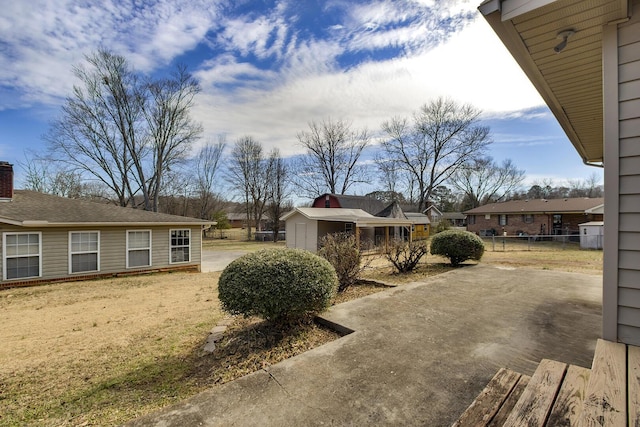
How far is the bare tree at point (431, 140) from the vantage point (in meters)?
29.2

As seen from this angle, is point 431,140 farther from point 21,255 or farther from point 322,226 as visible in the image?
point 21,255

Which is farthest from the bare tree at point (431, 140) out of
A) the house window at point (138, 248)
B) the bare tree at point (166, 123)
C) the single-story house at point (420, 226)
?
the house window at point (138, 248)

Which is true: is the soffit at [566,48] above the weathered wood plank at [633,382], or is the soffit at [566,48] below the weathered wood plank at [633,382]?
above

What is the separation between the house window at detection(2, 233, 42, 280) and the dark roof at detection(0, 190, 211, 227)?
703 millimetres

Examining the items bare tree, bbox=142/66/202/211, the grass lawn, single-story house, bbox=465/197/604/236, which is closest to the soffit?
the grass lawn

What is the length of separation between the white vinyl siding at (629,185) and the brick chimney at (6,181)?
630 inches

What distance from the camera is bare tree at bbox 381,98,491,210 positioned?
29203mm

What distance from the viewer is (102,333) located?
4996mm

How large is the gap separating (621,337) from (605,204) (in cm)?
99

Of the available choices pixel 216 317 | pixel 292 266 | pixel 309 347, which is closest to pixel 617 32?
pixel 292 266

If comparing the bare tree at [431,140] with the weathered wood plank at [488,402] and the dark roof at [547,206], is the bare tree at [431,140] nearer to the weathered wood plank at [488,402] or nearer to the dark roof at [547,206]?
the dark roof at [547,206]

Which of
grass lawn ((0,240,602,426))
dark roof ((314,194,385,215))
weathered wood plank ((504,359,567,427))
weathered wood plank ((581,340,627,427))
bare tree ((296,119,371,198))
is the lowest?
grass lawn ((0,240,602,426))

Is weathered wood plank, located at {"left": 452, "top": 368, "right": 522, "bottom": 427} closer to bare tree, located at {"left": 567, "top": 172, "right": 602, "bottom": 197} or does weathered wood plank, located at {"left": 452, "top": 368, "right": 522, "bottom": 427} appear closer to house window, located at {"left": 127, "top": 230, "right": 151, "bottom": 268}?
house window, located at {"left": 127, "top": 230, "right": 151, "bottom": 268}


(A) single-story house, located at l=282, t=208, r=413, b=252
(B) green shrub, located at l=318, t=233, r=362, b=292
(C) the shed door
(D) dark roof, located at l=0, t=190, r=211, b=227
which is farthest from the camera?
(C) the shed door
